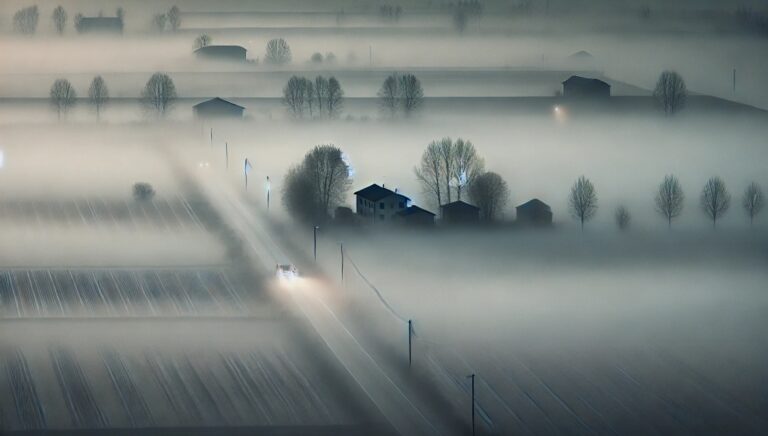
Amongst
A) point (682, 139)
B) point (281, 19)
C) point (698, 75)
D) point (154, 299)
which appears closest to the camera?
point (154, 299)

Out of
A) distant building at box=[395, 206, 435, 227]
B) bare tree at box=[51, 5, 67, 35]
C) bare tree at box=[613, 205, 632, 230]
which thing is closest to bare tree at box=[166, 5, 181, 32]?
bare tree at box=[51, 5, 67, 35]

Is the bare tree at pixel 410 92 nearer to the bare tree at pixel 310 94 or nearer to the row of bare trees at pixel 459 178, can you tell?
the bare tree at pixel 310 94

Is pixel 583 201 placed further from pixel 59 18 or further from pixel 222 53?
pixel 59 18

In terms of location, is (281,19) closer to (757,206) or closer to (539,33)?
(539,33)

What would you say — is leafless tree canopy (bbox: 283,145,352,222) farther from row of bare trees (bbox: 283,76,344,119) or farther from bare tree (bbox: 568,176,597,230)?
row of bare trees (bbox: 283,76,344,119)

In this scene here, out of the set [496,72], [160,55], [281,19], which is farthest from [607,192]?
[160,55]

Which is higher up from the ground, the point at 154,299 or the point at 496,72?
the point at 496,72

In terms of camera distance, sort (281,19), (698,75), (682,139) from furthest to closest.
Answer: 1. (281,19)
2. (698,75)
3. (682,139)
